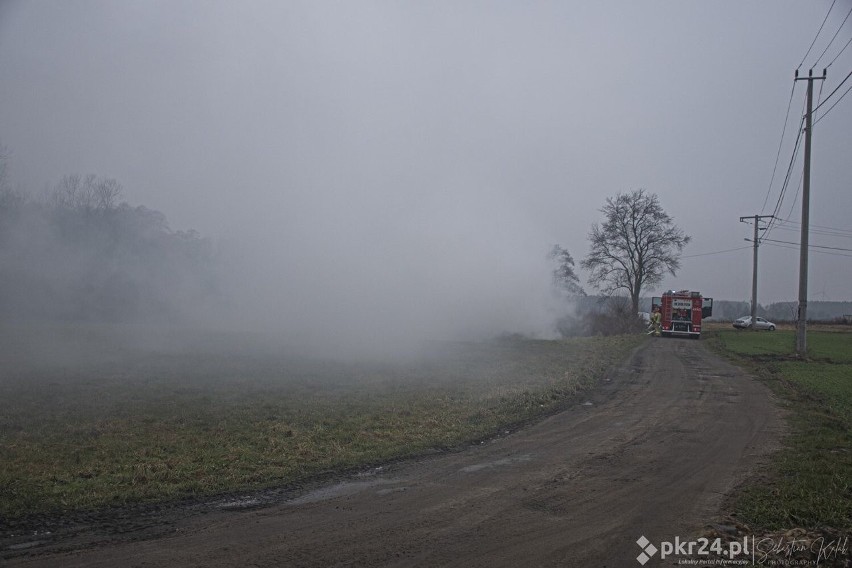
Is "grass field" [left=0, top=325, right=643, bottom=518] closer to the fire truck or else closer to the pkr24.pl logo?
the pkr24.pl logo

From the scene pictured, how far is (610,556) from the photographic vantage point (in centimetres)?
480

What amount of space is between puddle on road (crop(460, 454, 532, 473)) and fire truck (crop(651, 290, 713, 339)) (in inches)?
1511

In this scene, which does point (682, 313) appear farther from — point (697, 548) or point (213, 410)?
point (697, 548)

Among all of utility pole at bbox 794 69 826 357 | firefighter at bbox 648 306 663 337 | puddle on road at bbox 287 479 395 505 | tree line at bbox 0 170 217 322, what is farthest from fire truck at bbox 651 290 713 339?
puddle on road at bbox 287 479 395 505

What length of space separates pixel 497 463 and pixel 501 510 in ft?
6.74

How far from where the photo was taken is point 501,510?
5945 mm

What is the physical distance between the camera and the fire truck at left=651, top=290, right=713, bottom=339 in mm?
42125

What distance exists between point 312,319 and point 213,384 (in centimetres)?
1264

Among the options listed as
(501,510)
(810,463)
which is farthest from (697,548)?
(810,463)

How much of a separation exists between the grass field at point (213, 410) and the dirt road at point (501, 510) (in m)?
1.07

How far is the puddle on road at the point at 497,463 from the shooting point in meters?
7.68

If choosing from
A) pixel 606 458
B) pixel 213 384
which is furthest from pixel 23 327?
pixel 606 458

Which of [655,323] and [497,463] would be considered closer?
[497,463]

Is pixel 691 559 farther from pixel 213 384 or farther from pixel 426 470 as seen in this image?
pixel 213 384
